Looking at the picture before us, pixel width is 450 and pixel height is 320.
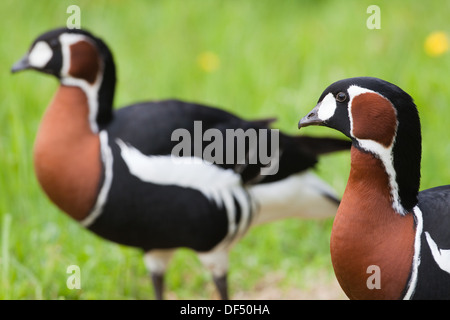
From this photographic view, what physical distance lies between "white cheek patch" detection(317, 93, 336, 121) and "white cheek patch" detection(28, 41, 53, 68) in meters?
1.49

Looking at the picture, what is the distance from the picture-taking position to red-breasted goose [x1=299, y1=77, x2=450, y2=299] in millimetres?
1880

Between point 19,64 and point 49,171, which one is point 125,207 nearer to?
point 49,171

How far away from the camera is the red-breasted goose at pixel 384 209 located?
188 centimetres

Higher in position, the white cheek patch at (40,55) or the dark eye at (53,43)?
the dark eye at (53,43)

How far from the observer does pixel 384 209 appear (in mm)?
1931

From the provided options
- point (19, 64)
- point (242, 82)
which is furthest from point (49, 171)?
point (242, 82)
